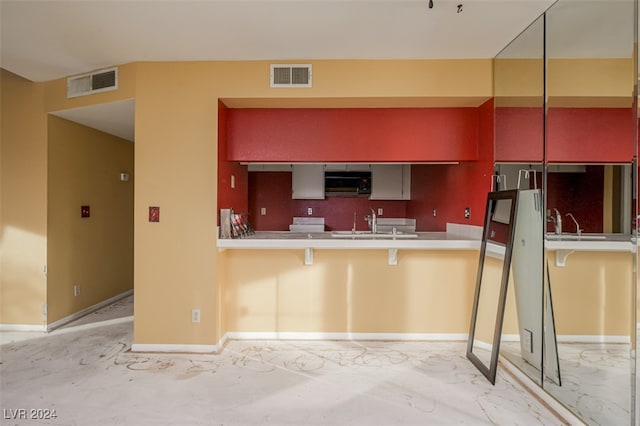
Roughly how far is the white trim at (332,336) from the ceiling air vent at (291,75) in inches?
92.3

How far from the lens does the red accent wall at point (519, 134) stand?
8.23 ft

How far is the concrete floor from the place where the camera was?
2.22m

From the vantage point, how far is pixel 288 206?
232 inches

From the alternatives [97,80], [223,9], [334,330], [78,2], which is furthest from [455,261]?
[97,80]

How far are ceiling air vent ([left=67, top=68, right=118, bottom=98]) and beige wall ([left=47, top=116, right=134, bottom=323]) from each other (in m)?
0.50

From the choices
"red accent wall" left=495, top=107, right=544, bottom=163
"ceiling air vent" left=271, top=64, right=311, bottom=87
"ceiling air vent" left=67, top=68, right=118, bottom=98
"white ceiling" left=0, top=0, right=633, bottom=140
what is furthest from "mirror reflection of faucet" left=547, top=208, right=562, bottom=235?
"ceiling air vent" left=67, top=68, right=118, bottom=98

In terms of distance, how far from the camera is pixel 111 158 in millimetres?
4625

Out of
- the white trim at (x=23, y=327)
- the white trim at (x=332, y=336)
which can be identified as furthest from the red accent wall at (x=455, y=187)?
the white trim at (x=23, y=327)

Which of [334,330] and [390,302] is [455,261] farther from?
[334,330]

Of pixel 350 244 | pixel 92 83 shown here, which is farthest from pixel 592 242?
pixel 92 83

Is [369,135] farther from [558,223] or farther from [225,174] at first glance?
[558,223]

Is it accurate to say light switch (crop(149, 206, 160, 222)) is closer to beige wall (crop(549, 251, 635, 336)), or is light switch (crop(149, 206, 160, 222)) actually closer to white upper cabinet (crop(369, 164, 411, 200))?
beige wall (crop(549, 251, 635, 336))

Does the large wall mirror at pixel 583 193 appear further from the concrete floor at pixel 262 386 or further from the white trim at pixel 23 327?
the white trim at pixel 23 327

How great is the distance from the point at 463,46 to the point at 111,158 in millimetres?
4370
